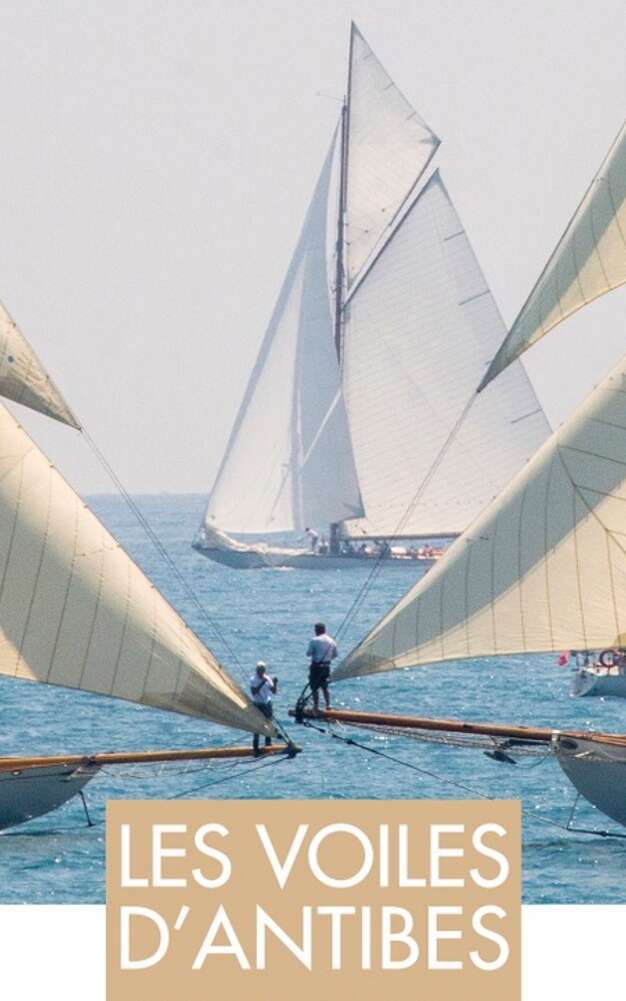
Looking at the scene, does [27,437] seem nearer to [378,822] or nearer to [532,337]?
[532,337]

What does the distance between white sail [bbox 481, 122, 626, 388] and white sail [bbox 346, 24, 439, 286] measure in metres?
67.1

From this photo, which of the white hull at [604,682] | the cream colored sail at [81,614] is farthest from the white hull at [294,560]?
the cream colored sail at [81,614]

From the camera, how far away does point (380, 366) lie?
99.6 m

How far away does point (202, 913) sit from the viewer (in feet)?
82.0

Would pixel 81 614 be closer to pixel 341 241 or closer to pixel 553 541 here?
pixel 553 541

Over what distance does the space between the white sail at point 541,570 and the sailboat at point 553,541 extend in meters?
0.01

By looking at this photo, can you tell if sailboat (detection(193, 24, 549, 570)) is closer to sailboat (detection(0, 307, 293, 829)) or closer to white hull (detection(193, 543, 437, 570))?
white hull (detection(193, 543, 437, 570))

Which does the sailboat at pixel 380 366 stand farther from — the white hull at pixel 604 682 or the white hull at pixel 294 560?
the white hull at pixel 604 682

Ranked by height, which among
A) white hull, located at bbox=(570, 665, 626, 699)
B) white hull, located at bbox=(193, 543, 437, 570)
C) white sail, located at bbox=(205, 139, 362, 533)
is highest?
white sail, located at bbox=(205, 139, 362, 533)

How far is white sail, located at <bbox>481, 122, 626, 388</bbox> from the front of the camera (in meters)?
32.6

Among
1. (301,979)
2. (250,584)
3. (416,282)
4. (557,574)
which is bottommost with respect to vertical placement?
(301,979)

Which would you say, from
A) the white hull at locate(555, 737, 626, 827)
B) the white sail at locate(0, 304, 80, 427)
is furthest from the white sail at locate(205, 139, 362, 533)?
the white sail at locate(0, 304, 80, 427)

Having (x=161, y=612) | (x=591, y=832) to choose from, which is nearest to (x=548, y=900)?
(x=591, y=832)

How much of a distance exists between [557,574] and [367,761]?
16.0 metres
